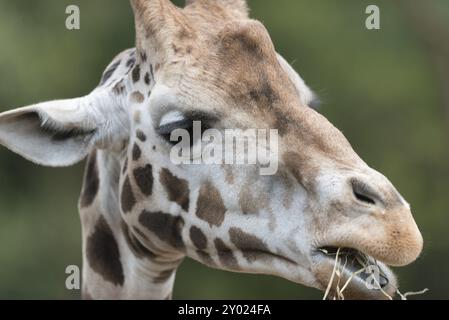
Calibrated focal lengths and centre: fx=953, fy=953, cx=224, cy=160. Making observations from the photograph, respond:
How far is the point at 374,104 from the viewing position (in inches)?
559

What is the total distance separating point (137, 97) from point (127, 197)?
494 millimetres

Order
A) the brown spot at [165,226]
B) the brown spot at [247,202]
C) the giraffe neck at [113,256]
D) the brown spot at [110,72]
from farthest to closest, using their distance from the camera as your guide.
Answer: the brown spot at [110,72] → the giraffe neck at [113,256] → the brown spot at [165,226] → the brown spot at [247,202]

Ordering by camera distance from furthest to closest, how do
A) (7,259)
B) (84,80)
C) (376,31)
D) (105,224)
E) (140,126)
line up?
(376,31) < (84,80) < (7,259) < (105,224) < (140,126)

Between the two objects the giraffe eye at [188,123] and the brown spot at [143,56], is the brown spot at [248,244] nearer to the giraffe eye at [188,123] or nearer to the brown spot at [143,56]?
the giraffe eye at [188,123]

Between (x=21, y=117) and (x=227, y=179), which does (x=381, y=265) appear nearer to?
(x=227, y=179)

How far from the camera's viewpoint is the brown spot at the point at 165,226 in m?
4.52

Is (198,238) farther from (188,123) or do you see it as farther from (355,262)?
(355,262)

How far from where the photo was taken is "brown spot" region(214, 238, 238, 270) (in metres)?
4.32

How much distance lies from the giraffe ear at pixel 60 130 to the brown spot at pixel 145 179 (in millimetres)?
249

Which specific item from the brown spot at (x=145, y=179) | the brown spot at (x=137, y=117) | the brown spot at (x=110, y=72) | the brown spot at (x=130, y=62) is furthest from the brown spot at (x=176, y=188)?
the brown spot at (x=110, y=72)

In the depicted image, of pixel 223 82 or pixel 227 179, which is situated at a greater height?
pixel 223 82

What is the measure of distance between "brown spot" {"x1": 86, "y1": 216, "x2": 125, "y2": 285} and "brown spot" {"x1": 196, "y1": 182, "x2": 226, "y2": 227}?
0.82 meters

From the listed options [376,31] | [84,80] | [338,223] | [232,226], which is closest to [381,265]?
[338,223]

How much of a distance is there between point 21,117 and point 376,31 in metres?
10.7
